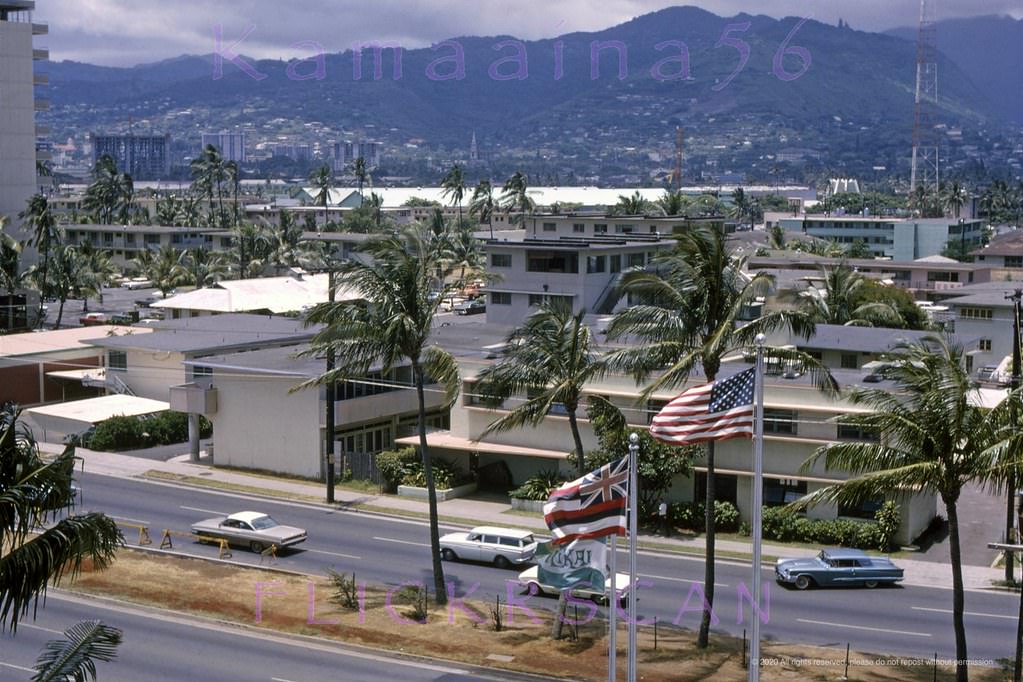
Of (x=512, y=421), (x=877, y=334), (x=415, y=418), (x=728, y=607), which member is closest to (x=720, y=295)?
(x=512, y=421)

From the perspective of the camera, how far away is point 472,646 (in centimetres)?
3189

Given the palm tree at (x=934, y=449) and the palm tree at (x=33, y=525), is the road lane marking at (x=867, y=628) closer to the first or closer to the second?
the palm tree at (x=934, y=449)

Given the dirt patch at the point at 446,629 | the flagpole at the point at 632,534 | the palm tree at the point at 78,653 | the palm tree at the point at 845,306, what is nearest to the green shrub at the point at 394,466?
the dirt patch at the point at 446,629

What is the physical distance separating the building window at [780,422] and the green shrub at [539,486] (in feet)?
26.9

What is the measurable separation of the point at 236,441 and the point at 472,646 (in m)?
→ 26.3

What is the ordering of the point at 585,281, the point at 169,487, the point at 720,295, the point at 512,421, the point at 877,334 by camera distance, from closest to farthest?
1. the point at 720,295
2. the point at 512,421
3. the point at 169,487
4. the point at 877,334
5. the point at 585,281

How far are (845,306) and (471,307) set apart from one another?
127ft

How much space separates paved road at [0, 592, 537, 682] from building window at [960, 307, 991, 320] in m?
59.5

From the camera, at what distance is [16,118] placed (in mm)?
121375

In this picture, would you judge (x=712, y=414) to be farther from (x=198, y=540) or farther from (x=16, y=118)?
(x=16, y=118)

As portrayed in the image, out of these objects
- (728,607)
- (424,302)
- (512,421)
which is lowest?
(728,607)

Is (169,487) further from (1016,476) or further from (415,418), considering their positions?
(1016,476)

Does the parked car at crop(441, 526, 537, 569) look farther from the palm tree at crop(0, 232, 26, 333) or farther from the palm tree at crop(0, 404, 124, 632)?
the palm tree at crop(0, 232, 26, 333)

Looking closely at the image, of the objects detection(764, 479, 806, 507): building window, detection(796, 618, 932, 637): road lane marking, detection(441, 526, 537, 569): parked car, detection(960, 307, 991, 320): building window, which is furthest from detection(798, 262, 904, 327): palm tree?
detection(796, 618, 932, 637): road lane marking
